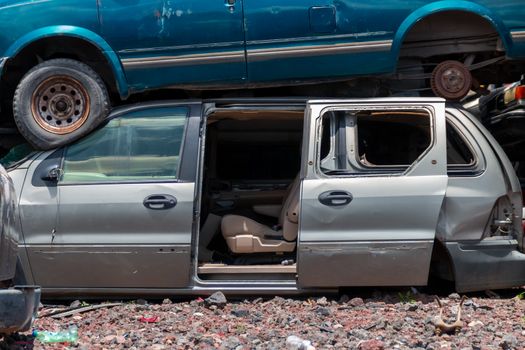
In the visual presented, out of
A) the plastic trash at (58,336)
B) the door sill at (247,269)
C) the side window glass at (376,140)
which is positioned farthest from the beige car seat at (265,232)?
the plastic trash at (58,336)

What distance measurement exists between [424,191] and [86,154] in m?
2.63

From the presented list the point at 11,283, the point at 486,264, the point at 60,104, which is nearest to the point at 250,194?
the point at 60,104

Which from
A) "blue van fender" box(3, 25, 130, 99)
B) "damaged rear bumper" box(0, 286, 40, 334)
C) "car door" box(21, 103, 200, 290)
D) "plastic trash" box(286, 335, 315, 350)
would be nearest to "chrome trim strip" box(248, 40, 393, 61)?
"car door" box(21, 103, 200, 290)

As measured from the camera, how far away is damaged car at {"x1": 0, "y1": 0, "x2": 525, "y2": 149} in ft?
20.1

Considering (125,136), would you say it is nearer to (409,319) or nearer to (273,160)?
(273,160)

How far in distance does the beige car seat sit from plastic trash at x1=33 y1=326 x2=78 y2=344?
173cm

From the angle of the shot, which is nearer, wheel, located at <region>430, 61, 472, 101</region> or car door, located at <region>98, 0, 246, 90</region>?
car door, located at <region>98, 0, 246, 90</region>

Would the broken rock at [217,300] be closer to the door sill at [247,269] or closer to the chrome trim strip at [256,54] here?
the door sill at [247,269]

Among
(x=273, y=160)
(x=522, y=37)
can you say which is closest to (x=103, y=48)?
(x=273, y=160)

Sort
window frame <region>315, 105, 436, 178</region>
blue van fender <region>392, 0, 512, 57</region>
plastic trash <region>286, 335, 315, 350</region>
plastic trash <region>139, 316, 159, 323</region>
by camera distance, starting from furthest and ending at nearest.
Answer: blue van fender <region>392, 0, 512, 57</region> < window frame <region>315, 105, 436, 178</region> < plastic trash <region>139, 316, 159, 323</region> < plastic trash <region>286, 335, 315, 350</region>

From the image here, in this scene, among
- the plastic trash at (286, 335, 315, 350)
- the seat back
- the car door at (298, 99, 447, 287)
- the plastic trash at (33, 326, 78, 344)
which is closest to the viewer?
the plastic trash at (286, 335, 315, 350)

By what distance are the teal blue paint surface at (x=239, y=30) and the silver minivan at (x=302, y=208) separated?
12.8 inches

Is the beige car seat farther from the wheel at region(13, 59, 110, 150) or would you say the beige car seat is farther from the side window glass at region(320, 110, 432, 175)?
the wheel at region(13, 59, 110, 150)

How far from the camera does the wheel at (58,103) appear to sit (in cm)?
614
